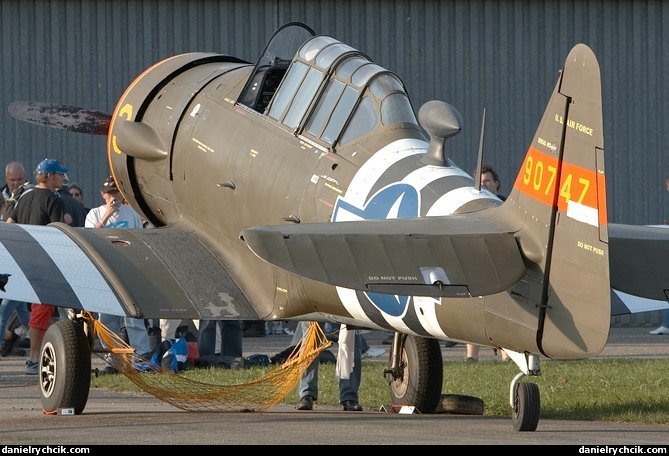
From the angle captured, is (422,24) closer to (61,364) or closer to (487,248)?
(61,364)

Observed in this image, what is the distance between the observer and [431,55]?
22172 mm

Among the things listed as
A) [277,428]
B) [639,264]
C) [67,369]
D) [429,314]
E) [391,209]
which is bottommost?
[277,428]

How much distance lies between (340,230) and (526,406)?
158 cm

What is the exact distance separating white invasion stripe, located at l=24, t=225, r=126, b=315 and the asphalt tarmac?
2.69 feet

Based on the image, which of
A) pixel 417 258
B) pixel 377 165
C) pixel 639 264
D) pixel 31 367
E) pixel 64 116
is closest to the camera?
pixel 417 258


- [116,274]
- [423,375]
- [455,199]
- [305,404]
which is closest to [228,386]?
[305,404]

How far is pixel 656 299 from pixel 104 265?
410cm

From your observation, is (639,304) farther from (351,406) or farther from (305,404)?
(305,404)

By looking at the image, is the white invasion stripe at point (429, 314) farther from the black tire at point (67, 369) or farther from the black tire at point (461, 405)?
the black tire at point (67, 369)

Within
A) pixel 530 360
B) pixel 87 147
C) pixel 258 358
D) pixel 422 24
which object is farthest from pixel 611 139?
pixel 530 360

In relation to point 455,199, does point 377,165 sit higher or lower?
higher

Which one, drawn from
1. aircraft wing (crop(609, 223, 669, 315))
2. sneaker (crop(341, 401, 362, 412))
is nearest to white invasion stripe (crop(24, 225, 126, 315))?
sneaker (crop(341, 401, 362, 412))

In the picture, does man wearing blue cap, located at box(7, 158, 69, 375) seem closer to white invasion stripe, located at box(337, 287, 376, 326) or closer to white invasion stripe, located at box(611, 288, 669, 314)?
white invasion stripe, located at box(337, 287, 376, 326)

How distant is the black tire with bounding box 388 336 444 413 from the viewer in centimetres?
1090
